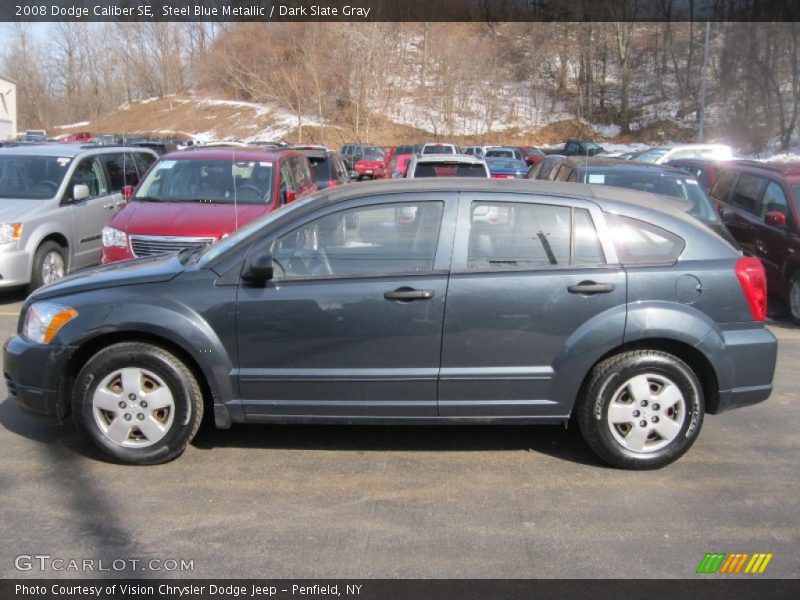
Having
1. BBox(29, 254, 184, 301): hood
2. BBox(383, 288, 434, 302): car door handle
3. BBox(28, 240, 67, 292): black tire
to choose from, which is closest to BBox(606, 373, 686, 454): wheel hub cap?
BBox(383, 288, 434, 302): car door handle

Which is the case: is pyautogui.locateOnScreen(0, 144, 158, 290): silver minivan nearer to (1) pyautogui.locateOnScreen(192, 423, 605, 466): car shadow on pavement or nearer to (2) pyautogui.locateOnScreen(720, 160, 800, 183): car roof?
(1) pyautogui.locateOnScreen(192, 423, 605, 466): car shadow on pavement

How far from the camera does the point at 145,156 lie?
12773 millimetres

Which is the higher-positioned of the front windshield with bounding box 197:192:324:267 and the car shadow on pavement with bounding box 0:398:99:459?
the front windshield with bounding box 197:192:324:267

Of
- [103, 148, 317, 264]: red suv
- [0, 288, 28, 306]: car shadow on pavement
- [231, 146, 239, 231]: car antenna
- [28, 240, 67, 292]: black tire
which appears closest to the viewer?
[103, 148, 317, 264]: red suv

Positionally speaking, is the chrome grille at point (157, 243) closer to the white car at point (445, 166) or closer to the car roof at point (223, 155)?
the car roof at point (223, 155)

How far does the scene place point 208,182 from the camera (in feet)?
29.9

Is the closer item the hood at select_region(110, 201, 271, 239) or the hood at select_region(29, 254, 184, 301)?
the hood at select_region(29, 254, 184, 301)

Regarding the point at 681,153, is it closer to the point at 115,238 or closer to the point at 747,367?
the point at 115,238

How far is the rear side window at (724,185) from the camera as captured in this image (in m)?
10.9

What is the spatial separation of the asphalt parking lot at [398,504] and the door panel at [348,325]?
0.45m

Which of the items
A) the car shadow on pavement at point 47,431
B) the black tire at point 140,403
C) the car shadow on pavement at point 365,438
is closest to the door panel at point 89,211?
the car shadow on pavement at point 47,431

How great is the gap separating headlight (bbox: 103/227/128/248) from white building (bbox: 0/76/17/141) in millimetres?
48881

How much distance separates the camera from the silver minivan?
8.84m
